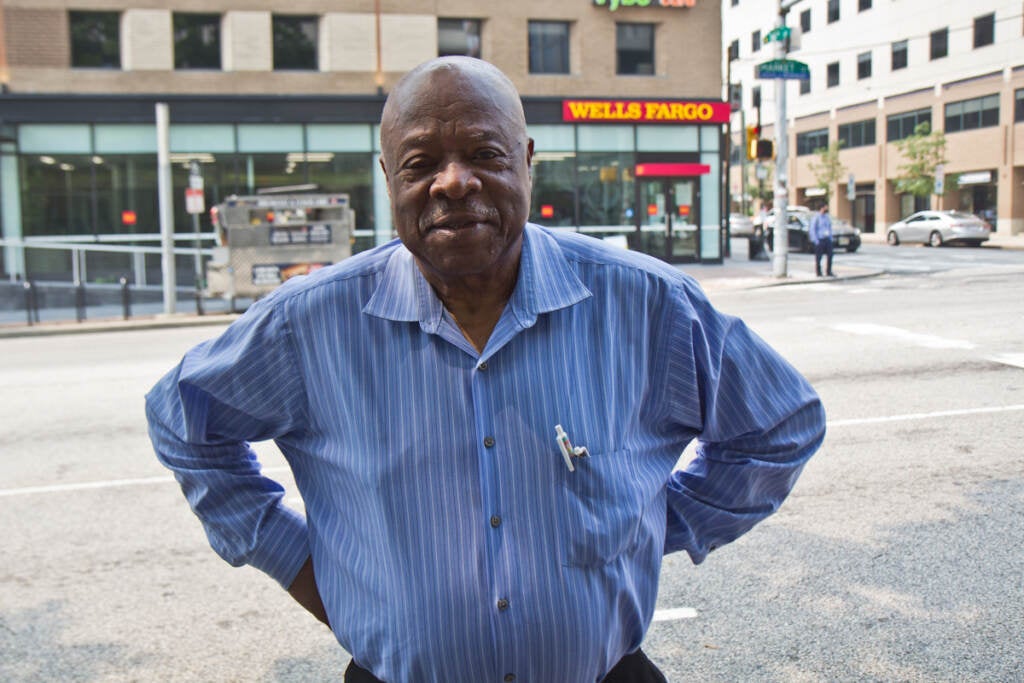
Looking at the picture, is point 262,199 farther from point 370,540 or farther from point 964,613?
point 370,540

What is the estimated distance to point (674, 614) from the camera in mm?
4273

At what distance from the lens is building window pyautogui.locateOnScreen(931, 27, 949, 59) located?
50.1 m

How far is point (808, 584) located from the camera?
4527 millimetres

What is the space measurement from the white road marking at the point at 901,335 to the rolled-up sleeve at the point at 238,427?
10320 mm

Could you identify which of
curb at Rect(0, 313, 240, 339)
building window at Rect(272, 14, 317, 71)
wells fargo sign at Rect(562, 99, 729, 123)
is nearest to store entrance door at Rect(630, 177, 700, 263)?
wells fargo sign at Rect(562, 99, 729, 123)

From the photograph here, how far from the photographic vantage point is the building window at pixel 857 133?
57656 millimetres

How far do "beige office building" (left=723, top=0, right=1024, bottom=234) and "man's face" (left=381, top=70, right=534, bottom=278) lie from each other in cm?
4384

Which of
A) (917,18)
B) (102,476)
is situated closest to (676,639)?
(102,476)

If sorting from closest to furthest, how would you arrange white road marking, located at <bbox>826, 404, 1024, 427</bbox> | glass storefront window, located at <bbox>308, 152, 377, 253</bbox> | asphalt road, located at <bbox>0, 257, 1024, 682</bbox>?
asphalt road, located at <bbox>0, 257, 1024, 682</bbox> < white road marking, located at <bbox>826, 404, 1024, 427</bbox> < glass storefront window, located at <bbox>308, 152, 377, 253</bbox>

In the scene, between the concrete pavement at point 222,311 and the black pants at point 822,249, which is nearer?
the concrete pavement at point 222,311

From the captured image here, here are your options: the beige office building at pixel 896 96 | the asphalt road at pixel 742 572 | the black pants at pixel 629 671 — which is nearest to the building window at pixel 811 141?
the beige office building at pixel 896 96

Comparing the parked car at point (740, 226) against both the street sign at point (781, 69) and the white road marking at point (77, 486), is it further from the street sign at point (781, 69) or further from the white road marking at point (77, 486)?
the white road marking at point (77, 486)

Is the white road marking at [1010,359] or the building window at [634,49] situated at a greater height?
the building window at [634,49]

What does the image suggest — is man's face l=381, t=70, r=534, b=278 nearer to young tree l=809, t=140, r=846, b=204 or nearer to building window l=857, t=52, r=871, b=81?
young tree l=809, t=140, r=846, b=204
